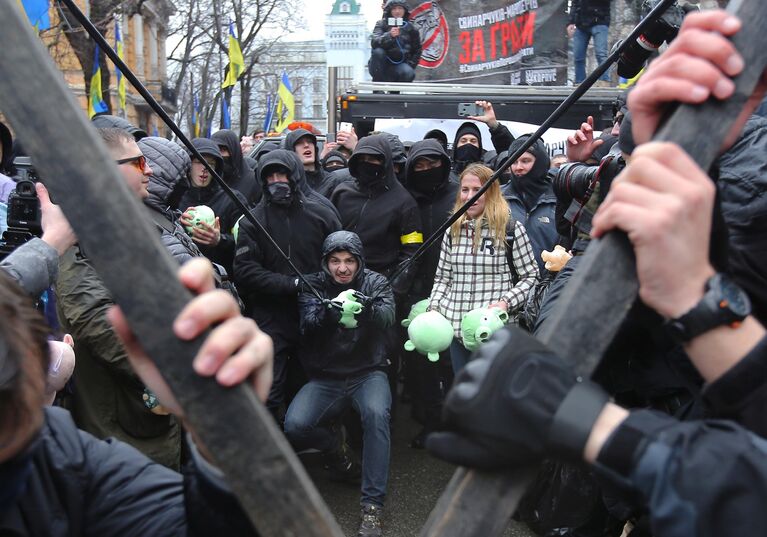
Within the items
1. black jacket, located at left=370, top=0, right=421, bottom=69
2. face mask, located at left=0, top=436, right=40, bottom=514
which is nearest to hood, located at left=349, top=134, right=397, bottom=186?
black jacket, located at left=370, top=0, right=421, bottom=69

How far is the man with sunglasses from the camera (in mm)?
3369

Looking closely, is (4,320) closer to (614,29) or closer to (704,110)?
(704,110)

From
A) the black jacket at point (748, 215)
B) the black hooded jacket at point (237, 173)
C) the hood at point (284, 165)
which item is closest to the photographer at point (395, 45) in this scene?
the black hooded jacket at point (237, 173)

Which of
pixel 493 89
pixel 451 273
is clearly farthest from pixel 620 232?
pixel 493 89

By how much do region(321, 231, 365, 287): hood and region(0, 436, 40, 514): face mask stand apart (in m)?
3.48

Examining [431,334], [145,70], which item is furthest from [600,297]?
[145,70]

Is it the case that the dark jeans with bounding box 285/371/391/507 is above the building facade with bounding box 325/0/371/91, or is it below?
below

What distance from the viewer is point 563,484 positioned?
11.1ft

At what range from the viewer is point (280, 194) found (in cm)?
507

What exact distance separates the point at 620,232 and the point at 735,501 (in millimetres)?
376

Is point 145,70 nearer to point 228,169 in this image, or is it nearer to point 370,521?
point 228,169

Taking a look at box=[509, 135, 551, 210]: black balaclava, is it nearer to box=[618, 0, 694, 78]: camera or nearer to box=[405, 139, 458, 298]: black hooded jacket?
box=[405, 139, 458, 298]: black hooded jacket

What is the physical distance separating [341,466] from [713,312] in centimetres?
435

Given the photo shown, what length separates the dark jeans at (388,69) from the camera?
951cm
